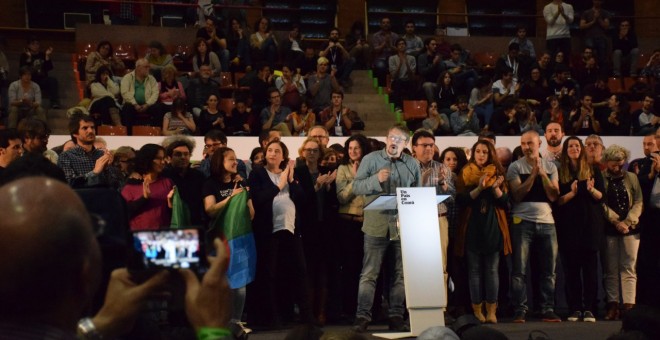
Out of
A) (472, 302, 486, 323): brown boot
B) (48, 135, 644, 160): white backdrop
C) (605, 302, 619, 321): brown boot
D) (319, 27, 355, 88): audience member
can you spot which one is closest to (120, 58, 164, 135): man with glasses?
(48, 135, 644, 160): white backdrop

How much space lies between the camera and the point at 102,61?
42.4ft

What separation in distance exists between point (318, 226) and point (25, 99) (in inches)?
216

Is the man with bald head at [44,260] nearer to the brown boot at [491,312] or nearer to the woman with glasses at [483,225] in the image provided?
the woman with glasses at [483,225]

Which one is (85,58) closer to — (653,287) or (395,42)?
(395,42)

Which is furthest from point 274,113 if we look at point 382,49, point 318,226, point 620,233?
point 620,233

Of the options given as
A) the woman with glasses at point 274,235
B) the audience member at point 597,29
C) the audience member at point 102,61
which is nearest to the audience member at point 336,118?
the audience member at point 102,61

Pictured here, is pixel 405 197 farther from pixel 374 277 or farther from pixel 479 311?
pixel 479 311

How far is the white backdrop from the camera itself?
9727 millimetres

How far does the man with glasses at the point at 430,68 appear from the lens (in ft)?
46.2

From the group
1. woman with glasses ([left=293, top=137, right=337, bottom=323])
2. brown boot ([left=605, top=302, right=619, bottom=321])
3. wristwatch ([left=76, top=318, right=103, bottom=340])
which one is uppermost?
wristwatch ([left=76, top=318, right=103, bottom=340])

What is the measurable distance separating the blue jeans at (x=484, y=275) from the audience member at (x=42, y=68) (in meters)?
7.29

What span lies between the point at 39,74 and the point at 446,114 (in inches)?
221

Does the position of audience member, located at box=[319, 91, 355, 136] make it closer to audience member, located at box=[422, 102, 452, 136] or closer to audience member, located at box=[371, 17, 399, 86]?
audience member, located at box=[422, 102, 452, 136]

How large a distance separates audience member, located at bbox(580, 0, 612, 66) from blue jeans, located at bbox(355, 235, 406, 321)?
9.91m
